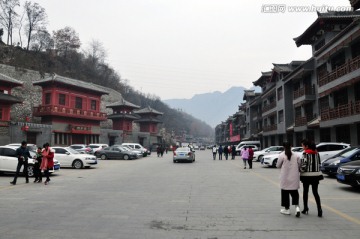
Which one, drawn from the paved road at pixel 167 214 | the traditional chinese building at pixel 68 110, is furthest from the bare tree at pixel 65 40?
the paved road at pixel 167 214

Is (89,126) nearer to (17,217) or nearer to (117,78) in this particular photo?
(17,217)

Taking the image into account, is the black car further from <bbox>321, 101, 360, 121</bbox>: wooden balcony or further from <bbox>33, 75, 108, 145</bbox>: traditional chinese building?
<bbox>33, 75, 108, 145</bbox>: traditional chinese building

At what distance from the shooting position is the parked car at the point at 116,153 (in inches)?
1307

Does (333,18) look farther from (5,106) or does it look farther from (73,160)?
(5,106)

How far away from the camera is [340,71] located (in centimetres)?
2602

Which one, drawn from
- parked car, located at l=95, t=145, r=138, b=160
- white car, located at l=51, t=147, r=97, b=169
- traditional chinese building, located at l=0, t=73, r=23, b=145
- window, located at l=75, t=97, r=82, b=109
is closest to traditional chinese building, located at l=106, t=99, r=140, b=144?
window, located at l=75, t=97, r=82, b=109

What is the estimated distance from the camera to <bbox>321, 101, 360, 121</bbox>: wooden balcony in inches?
907

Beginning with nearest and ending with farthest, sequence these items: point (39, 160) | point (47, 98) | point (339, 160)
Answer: point (39, 160), point (339, 160), point (47, 98)

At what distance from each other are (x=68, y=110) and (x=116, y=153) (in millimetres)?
13730

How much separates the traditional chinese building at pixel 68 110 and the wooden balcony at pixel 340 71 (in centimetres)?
3128

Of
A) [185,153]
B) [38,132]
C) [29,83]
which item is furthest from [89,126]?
[185,153]

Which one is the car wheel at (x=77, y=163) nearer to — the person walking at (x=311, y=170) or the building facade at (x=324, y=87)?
the person walking at (x=311, y=170)

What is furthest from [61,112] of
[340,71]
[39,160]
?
[340,71]

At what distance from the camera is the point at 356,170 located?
35.0 feet
